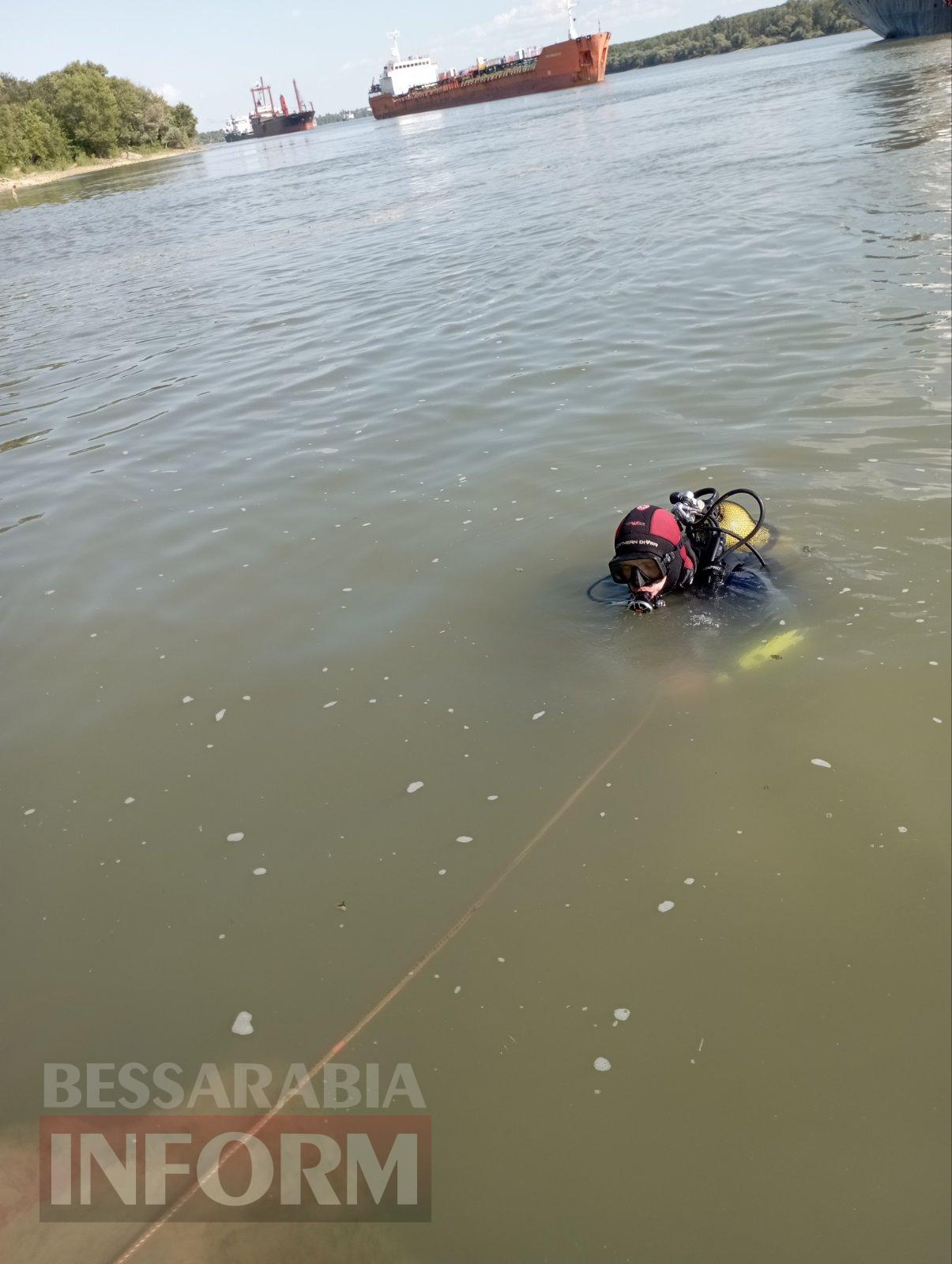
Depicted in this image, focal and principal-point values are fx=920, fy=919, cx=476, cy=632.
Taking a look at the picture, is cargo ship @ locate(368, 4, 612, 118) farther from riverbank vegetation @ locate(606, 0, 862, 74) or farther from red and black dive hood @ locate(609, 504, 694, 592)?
red and black dive hood @ locate(609, 504, 694, 592)

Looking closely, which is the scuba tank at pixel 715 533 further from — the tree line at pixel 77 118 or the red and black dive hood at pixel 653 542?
the tree line at pixel 77 118

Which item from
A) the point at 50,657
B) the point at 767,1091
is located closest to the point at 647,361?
the point at 50,657

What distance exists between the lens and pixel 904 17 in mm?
52469

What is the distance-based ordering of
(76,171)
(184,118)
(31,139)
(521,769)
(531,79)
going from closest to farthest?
(521,769)
(31,139)
(76,171)
(531,79)
(184,118)

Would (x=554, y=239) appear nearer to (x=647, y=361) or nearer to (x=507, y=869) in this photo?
(x=647, y=361)

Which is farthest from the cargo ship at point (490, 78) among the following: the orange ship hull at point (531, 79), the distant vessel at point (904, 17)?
the distant vessel at point (904, 17)

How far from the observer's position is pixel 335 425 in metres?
9.30

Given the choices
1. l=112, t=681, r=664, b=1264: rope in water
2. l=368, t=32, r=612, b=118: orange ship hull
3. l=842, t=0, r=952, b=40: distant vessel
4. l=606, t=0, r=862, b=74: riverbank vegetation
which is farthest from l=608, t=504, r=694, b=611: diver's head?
l=606, t=0, r=862, b=74: riverbank vegetation

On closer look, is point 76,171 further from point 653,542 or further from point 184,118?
point 653,542

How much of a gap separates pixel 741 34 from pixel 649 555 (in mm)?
134378

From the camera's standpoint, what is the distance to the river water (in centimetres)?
287

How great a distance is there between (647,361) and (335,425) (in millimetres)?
3318

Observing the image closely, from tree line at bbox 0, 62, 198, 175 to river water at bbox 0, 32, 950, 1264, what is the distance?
68.1 meters

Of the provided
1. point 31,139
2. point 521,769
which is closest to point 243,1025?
point 521,769
